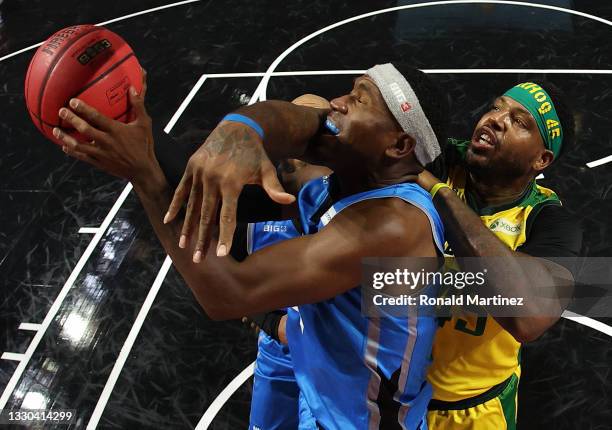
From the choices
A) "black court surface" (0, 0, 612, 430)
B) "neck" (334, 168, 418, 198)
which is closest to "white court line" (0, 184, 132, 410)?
"black court surface" (0, 0, 612, 430)

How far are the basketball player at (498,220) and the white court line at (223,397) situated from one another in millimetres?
1501

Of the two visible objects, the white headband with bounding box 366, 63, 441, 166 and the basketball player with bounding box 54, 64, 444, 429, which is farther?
the white headband with bounding box 366, 63, 441, 166

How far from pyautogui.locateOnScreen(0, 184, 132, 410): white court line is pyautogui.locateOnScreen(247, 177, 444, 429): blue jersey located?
2.50 metres

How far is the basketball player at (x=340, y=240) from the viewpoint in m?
1.87

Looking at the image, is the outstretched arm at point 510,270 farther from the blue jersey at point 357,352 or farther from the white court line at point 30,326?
the white court line at point 30,326

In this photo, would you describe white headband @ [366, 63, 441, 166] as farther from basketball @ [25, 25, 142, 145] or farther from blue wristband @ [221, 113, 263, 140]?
basketball @ [25, 25, 142, 145]

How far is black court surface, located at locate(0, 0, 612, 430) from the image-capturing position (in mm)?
3961

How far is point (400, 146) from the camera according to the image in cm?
213

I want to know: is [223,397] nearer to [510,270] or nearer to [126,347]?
[126,347]

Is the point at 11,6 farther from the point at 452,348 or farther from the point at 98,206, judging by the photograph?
the point at 452,348

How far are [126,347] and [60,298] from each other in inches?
29.3

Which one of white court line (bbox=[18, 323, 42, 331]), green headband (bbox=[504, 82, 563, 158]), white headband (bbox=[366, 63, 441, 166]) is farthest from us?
white court line (bbox=[18, 323, 42, 331])

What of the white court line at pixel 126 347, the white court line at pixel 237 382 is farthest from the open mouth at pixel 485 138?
the white court line at pixel 126 347

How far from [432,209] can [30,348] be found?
10.9 ft
